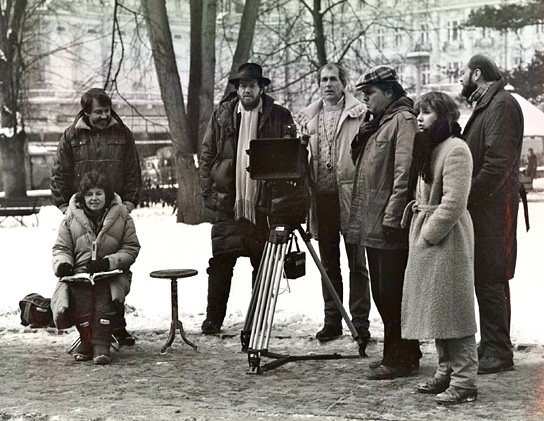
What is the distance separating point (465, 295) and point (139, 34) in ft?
28.7

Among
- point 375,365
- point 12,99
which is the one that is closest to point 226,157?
point 375,365

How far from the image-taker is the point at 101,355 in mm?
6699

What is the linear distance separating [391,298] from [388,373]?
0.46 meters

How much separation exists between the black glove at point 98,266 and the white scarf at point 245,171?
42.4 inches

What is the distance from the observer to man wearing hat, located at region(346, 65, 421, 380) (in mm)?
5805

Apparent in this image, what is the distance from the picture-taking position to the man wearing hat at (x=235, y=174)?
23.9ft

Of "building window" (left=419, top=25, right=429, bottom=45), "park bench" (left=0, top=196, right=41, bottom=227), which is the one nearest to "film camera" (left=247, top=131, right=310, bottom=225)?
"park bench" (left=0, top=196, right=41, bottom=227)

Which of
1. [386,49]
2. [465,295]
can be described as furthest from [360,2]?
[465,295]

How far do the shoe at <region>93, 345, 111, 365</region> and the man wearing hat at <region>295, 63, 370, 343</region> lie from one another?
4.96 ft

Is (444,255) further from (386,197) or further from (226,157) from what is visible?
(226,157)

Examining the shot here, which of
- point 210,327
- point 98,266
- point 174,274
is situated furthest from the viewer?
point 210,327

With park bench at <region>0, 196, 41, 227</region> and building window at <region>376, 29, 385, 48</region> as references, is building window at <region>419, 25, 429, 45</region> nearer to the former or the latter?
building window at <region>376, 29, 385, 48</region>

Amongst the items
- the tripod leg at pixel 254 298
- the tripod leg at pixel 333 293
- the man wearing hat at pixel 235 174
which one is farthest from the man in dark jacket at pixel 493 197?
the man wearing hat at pixel 235 174

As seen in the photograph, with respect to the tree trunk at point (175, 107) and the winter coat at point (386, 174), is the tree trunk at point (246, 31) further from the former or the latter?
the winter coat at point (386, 174)
